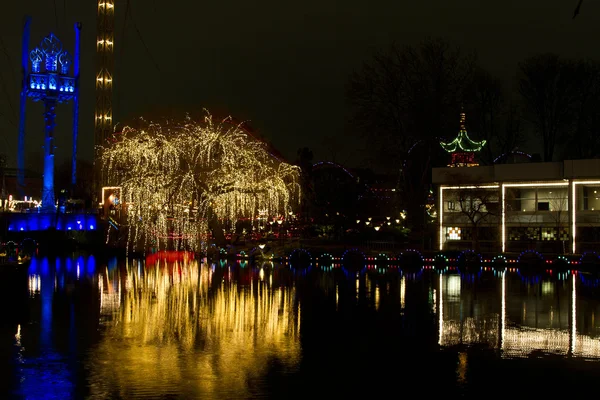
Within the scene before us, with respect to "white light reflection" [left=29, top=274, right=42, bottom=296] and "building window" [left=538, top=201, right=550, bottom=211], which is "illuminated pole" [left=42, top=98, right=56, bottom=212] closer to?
"white light reflection" [left=29, top=274, right=42, bottom=296]

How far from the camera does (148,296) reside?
2281 centimetres

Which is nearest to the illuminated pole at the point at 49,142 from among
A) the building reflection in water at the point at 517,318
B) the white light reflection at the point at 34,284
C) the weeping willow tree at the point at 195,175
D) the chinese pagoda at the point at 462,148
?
the weeping willow tree at the point at 195,175

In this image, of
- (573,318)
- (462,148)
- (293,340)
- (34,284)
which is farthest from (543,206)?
(293,340)

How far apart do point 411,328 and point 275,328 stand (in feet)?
10.3

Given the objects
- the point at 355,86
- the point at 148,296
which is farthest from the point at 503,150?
the point at 148,296

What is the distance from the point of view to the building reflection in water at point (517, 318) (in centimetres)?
A: 1492

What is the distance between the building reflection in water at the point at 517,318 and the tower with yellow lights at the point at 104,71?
2498 inches

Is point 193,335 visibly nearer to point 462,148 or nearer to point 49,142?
point 462,148

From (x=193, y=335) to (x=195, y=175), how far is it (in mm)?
27202

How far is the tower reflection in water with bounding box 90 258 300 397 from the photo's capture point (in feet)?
37.8

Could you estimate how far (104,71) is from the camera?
278 feet

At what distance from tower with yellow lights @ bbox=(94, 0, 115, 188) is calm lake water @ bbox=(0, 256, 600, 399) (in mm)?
59727

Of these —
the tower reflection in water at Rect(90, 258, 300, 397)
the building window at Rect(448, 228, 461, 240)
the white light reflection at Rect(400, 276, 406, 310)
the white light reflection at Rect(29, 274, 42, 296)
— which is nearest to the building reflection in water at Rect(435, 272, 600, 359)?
the white light reflection at Rect(400, 276, 406, 310)

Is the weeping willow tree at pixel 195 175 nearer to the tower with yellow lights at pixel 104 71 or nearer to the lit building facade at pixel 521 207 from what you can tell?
the lit building facade at pixel 521 207
